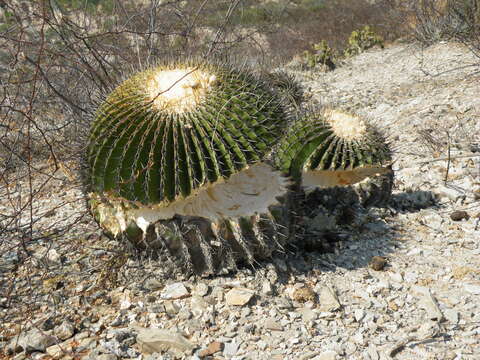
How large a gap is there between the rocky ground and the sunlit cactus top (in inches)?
13.4

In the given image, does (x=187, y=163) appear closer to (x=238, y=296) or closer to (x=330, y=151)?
(x=238, y=296)

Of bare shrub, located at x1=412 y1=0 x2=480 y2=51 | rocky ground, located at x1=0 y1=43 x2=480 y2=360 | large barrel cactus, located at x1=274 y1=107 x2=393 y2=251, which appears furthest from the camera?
bare shrub, located at x1=412 y1=0 x2=480 y2=51

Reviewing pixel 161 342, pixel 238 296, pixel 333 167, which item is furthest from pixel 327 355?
pixel 333 167

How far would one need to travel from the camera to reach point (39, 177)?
13.6ft

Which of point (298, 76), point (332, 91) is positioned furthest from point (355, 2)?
point (332, 91)

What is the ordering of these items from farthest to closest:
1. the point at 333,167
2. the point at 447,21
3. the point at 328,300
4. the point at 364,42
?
the point at 364,42 < the point at 447,21 < the point at 333,167 < the point at 328,300

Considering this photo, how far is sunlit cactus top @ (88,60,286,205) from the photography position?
2348 millimetres

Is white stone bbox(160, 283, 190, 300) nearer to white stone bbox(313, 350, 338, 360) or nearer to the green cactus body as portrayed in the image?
white stone bbox(313, 350, 338, 360)

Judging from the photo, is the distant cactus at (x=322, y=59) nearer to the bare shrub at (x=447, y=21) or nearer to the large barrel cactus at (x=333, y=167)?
the bare shrub at (x=447, y=21)

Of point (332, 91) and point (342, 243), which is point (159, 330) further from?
point (332, 91)

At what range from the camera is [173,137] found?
7.68ft

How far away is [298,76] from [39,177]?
15.5 ft

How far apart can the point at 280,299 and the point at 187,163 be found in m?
0.87

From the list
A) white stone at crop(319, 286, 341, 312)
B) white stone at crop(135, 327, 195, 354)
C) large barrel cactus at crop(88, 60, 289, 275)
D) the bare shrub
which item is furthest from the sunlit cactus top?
the bare shrub
